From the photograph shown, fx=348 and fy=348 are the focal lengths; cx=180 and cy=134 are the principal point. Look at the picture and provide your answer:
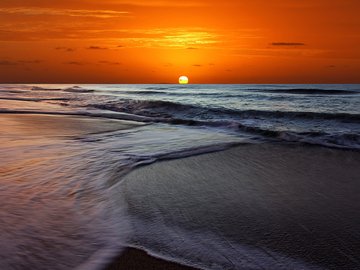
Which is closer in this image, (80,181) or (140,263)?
(140,263)

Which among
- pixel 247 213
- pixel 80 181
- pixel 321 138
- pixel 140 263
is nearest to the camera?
pixel 140 263

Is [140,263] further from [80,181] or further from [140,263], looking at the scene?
[80,181]

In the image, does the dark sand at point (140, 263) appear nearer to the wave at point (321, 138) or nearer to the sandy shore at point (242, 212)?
the sandy shore at point (242, 212)

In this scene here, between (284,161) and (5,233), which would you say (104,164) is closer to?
(5,233)

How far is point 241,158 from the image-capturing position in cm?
642

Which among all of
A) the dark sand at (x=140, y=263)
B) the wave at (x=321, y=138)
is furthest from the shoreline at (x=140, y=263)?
the wave at (x=321, y=138)

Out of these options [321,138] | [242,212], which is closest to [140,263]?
[242,212]

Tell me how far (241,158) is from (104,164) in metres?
2.48

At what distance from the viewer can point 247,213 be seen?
11.7 ft


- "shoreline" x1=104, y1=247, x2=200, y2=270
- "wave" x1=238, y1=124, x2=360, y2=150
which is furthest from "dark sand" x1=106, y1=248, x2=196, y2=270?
"wave" x1=238, y1=124, x2=360, y2=150

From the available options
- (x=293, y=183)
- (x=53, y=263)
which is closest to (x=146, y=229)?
(x=53, y=263)

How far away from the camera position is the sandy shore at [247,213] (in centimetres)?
268

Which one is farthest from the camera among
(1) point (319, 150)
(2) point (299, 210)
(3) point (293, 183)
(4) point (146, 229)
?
(1) point (319, 150)

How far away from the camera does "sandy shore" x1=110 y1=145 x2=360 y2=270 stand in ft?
8.78
